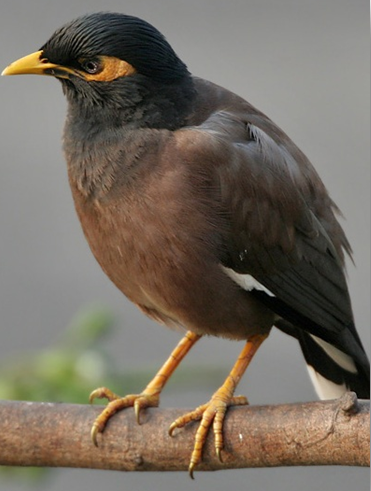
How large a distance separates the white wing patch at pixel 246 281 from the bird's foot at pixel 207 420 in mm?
337

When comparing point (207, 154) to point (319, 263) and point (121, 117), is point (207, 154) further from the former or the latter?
point (319, 263)

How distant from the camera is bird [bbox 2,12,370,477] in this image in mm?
3184

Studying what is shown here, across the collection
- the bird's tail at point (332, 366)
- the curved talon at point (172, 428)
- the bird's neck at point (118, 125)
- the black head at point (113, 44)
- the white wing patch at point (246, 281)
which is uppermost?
the black head at point (113, 44)

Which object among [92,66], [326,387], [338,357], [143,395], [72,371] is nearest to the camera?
[72,371]

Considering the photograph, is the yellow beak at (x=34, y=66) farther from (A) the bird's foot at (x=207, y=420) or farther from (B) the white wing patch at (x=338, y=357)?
(B) the white wing patch at (x=338, y=357)

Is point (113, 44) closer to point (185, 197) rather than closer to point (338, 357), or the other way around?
point (185, 197)

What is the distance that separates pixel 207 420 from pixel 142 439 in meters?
0.20

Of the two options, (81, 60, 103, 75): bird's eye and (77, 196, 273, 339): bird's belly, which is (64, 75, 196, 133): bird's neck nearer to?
(81, 60, 103, 75): bird's eye

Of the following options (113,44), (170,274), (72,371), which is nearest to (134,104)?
(113,44)

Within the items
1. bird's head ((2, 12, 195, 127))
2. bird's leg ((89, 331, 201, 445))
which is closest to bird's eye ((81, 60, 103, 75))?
bird's head ((2, 12, 195, 127))

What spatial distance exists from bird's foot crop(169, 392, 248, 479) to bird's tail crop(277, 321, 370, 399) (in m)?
0.41

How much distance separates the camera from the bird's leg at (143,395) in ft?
10.5

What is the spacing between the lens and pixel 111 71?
10.7ft

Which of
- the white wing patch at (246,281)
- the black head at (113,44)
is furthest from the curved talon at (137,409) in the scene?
the black head at (113,44)
